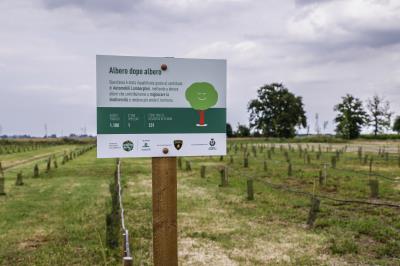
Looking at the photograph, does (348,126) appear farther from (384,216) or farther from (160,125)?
(160,125)

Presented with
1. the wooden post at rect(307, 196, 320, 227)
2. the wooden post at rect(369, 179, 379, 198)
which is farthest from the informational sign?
the wooden post at rect(369, 179, 379, 198)

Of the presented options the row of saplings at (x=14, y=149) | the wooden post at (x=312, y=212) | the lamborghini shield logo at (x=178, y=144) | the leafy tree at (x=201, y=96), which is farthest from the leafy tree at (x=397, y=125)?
the lamborghini shield logo at (x=178, y=144)

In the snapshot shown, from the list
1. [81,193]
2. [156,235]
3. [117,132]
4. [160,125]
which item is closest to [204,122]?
[160,125]

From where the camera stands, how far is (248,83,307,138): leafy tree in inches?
3413

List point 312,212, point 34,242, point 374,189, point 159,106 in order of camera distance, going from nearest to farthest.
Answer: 1. point 159,106
2. point 34,242
3. point 312,212
4. point 374,189

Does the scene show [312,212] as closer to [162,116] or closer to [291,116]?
[162,116]

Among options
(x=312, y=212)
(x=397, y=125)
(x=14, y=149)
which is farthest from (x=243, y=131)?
(x=312, y=212)

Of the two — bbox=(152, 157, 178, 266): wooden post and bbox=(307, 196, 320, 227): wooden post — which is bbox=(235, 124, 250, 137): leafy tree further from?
bbox=(152, 157, 178, 266): wooden post

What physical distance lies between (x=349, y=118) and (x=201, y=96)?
79.2 m

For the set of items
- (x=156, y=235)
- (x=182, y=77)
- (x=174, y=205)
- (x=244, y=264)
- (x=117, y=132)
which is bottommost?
(x=244, y=264)

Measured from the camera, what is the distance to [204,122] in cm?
416

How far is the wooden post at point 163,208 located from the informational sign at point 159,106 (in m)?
0.13

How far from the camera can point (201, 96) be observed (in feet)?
13.7

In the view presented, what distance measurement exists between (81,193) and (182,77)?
12265mm
